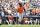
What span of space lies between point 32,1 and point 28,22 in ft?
1.50

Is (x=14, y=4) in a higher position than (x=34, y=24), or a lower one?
higher

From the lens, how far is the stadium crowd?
118 centimetres

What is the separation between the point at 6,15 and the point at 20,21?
321mm

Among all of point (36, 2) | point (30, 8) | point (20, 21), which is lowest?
point (20, 21)

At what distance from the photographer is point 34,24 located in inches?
46.8

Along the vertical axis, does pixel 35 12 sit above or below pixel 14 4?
below

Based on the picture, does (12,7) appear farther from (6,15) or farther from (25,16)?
(25,16)

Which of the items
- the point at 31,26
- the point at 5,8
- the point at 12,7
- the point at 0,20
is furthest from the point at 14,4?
the point at 31,26

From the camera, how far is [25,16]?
3.86 ft

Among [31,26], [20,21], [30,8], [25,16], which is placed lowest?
[31,26]

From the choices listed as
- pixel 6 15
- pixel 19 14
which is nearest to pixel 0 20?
pixel 6 15

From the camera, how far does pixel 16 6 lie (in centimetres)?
118

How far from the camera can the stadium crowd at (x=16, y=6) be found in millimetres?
1179

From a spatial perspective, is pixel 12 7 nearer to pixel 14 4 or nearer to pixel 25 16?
pixel 14 4
